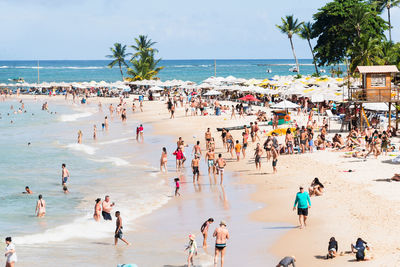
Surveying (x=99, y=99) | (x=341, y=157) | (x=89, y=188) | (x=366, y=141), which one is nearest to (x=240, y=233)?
(x=89, y=188)

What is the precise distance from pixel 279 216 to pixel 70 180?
10.7m

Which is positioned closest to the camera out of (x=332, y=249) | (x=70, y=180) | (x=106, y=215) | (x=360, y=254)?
(x=360, y=254)

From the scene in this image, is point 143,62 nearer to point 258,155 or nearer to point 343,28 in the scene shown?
point 343,28

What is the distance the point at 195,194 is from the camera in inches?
795

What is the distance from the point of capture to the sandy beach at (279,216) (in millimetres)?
13195

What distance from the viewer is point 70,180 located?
77.8 ft

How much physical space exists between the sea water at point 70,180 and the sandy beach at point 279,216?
1.12 metres

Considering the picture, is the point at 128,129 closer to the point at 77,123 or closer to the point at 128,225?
the point at 77,123

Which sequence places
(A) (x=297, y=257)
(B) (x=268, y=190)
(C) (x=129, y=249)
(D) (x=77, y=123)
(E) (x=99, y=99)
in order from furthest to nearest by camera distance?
(E) (x=99, y=99) < (D) (x=77, y=123) < (B) (x=268, y=190) < (C) (x=129, y=249) < (A) (x=297, y=257)

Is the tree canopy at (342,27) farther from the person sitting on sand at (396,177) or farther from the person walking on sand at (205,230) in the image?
the person walking on sand at (205,230)

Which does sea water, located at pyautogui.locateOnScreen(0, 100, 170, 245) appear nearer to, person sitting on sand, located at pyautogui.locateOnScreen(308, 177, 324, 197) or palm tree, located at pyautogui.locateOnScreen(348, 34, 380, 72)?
person sitting on sand, located at pyautogui.locateOnScreen(308, 177, 324, 197)

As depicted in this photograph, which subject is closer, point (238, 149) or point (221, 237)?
point (221, 237)

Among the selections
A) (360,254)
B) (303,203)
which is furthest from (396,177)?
(360,254)

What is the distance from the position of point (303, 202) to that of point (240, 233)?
189 cm
